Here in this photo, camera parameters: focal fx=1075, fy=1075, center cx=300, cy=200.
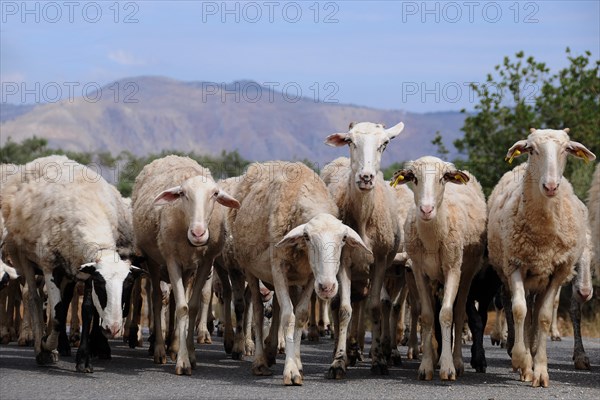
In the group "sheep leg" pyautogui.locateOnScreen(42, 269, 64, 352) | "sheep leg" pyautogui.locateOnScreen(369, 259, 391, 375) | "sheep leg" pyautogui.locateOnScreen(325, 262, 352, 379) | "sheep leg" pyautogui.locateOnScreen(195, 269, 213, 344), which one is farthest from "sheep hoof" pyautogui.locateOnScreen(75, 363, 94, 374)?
"sheep leg" pyautogui.locateOnScreen(195, 269, 213, 344)

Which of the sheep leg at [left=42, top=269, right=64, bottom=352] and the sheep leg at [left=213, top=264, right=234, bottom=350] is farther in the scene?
the sheep leg at [left=213, top=264, right=234, bottom=350]

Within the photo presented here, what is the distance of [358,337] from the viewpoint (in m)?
14.4

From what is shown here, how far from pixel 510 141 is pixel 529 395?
23076 mm

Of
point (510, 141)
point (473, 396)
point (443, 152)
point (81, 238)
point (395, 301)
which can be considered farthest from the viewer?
point (443, 152)

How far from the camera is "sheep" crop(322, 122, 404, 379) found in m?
12.4

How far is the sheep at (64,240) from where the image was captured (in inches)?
497

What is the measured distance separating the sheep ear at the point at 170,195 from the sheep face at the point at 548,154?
4.02 m

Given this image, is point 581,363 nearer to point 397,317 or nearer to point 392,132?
point 397,317

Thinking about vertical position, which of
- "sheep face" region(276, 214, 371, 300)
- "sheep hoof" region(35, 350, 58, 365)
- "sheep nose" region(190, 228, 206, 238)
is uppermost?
"sheep nose" region(190, 228, 206, 238)

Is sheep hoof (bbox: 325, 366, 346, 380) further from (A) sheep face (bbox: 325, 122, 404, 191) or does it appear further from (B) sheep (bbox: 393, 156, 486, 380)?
(A) sheep face (bbox: 325, 122, 404, 191)

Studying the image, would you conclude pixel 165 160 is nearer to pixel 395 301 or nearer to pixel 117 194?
pixel 117 194

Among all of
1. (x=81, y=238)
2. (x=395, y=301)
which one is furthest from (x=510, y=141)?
(x=81, y=238)

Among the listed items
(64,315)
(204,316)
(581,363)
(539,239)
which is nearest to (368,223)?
(539,239)

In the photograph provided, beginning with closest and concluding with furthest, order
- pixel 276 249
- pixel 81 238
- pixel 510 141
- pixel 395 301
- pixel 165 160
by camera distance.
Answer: pixel 276 249 < pixel 81 238 < pixel 165 160 < pixel 395 301 < pixel 510 141
